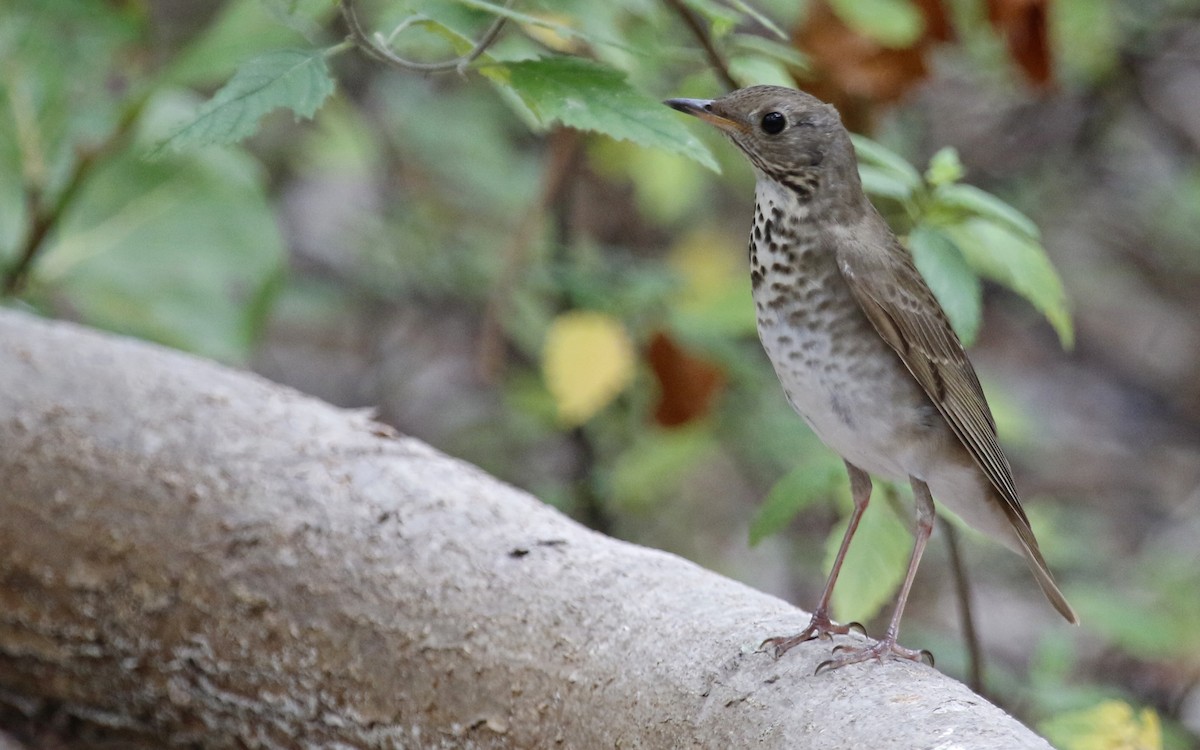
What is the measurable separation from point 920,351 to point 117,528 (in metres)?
1.71

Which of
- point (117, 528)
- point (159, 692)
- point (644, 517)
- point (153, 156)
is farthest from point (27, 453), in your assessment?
point (644, 517)

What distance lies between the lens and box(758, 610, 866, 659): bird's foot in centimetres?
230

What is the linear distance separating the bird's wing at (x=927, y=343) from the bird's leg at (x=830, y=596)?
0.24 m

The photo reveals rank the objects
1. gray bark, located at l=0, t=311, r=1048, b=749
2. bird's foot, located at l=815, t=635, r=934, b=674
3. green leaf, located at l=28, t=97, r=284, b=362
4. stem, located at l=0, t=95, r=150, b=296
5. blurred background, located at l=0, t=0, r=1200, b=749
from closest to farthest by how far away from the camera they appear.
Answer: bird's foot, located at l=815, t=635, r=934, b=674
gray bark, located at l=0, t=311, r=1048, b=749
blurred background, located at l=0, t=0, r=1200, b=749
stem, located at l=0, t=95, r=150, b=296
green leaf, located at l=28, t=97, r=284, b=362

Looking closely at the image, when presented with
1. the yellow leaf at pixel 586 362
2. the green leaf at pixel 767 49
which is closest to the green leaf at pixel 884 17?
the green leaf at pixel 767 49

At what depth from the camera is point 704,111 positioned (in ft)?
8.36

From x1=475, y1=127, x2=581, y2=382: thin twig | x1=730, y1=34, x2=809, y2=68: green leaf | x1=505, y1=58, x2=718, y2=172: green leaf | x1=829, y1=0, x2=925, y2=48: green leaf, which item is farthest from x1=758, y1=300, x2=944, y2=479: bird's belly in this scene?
x1=475, y1=127, x2=581, y2=382: thin twig

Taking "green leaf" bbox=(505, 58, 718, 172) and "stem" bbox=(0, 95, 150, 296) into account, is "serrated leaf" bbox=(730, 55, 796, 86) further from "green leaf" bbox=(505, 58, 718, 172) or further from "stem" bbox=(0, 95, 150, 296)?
"stem" bbox=(0, 95, 150, 296)

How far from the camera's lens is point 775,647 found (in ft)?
7.59

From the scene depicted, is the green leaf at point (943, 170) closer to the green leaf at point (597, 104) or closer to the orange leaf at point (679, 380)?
the green leaf at point (597, 104)

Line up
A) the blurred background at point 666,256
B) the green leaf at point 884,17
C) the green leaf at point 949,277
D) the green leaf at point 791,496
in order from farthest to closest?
the green leaf at point 884,17, the blurred background at point 666,256, the green leaf at point 791,496, the green leaf at point 949,277

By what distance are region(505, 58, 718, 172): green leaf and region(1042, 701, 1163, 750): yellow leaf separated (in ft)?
5.09

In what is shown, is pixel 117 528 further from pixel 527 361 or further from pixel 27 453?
→ pixel 527 361

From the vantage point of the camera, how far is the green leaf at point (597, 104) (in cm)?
212
